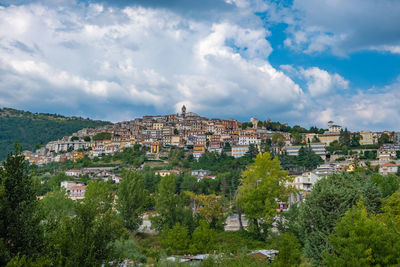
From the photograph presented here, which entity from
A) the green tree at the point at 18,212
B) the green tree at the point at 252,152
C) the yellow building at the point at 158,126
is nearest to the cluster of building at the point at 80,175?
the green tree at the point at 252,152

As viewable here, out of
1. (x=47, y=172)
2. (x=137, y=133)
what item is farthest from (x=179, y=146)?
(x=47, y=172)

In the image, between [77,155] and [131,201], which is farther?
[77,155]

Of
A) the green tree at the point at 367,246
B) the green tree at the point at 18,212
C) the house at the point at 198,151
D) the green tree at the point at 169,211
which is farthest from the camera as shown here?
the house at the point at 198,151

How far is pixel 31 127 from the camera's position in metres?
159

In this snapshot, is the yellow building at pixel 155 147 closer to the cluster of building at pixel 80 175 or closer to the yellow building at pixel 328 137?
the cluster of building at pixel 80 175

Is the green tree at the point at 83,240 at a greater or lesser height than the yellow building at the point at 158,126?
lesser

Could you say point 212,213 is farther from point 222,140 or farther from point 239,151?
point 222,140

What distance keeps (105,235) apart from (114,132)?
10381 centimetres

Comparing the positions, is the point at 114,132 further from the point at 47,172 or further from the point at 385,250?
the point at 385,250

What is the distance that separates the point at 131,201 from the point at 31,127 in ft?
469

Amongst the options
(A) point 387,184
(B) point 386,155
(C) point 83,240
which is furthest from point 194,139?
(C) point 83,240

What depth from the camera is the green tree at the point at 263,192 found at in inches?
1035

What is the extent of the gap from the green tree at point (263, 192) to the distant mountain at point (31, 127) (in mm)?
126624

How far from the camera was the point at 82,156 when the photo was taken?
9612 cm
